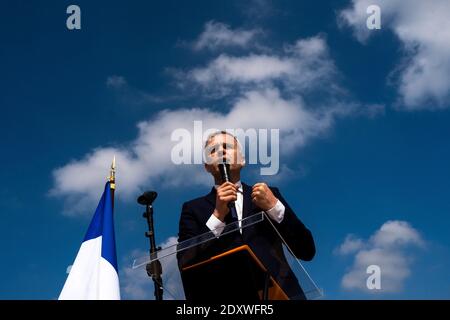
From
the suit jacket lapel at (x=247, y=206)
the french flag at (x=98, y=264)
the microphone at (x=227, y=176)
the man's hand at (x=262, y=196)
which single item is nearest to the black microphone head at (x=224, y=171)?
the microphone at (x=227, y=176)

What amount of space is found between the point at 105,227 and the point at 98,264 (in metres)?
0.65

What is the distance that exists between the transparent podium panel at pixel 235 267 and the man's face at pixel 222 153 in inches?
29.0

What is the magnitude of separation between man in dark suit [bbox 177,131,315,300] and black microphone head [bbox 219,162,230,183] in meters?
0.09

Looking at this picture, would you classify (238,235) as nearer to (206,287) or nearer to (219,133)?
(206,287)

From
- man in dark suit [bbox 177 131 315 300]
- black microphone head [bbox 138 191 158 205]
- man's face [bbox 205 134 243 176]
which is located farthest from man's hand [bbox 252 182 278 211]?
black microphone head [bbox 138 191 158 205]

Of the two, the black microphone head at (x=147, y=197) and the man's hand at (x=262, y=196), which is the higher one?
the black microphone head at (x=147, y=197)

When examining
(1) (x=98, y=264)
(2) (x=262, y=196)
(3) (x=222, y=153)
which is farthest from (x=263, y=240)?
(1) (x=98, y=264)

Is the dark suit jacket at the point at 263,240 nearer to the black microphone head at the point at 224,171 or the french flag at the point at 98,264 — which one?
the black microphone head at the point at 224,171

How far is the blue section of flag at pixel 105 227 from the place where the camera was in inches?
297
